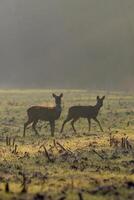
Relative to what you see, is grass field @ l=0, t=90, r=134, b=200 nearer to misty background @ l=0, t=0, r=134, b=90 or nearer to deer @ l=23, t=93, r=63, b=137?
deer @ l=23, t=93, r=63, b=137

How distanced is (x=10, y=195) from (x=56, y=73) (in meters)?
144

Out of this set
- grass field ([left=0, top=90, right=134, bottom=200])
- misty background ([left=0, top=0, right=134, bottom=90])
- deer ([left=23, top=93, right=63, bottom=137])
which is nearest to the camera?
grass field ([left=0, top=90, right=134, bottom=200])

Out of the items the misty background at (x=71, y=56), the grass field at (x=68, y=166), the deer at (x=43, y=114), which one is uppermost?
the misty background at (x=71, y=56)

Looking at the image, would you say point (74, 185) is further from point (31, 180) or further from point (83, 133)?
point (83, 133)

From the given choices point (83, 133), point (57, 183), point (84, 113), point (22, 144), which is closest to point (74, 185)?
point (57, 183)

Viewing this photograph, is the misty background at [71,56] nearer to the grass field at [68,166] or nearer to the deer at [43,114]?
the deer at [43,114]

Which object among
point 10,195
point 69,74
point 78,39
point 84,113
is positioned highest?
point 78,39

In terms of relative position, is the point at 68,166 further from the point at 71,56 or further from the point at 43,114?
the point at 71,56

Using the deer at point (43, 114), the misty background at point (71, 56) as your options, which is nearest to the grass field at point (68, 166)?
the deer at point (43, 114)

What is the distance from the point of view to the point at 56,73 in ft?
534

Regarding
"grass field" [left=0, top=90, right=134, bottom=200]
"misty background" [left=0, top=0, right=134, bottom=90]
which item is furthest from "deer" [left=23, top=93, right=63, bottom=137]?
"misty background" [left=0, top=0, right=134, bottom=90]

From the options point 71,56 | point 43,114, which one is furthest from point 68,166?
point 71,56

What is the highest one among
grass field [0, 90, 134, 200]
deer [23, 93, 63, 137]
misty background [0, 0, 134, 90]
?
misty background [0, 0, 134, 90]

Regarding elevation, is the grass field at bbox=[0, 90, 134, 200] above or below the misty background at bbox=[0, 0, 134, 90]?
below
